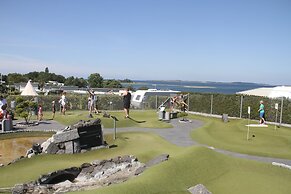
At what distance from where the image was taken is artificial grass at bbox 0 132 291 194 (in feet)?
28.8

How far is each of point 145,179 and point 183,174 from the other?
183 cm

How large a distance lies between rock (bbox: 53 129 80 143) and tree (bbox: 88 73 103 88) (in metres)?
60.9

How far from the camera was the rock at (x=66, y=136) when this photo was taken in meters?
14.8

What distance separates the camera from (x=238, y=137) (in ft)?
62.9

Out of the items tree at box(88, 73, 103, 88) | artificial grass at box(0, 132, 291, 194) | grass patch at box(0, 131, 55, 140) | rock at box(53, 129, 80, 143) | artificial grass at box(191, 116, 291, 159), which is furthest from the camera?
tree at box(88, 73, 103, 88)

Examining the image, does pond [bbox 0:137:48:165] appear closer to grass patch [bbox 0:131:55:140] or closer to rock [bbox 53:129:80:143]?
grass patch [bbox 0:131:55:140]

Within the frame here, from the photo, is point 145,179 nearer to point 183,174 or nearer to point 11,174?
point 183,174

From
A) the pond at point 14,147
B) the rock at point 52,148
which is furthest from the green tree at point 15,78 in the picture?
the rock at point 52,148

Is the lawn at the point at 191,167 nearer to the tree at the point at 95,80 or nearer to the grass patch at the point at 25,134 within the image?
the grass patch at the point at 25,134

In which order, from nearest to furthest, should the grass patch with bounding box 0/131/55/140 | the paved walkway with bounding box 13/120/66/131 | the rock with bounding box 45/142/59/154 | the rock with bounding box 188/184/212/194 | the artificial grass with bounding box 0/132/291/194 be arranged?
the rock with bounding box 188/184/212/194
the artificial grass with bounding box 0/132/291/194
the rock with bounding box 45/142/59/154
the grass patch with bounding box 0/131/55/140
the paved walkway with bounding box 13/120/66/131

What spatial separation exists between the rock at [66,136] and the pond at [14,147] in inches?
80.9

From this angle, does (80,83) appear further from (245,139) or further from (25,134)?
(245,139)

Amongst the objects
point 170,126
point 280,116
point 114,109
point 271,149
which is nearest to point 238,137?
point 271,149

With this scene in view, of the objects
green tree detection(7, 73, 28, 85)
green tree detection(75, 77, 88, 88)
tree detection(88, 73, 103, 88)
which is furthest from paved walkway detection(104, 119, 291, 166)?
green tree detection(7, 73, 28, 85)
